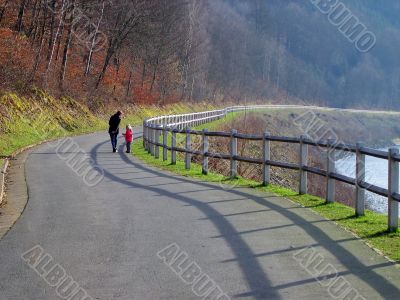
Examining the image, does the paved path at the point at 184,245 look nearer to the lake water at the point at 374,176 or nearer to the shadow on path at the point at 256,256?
the shadow on path at the point at 256,256

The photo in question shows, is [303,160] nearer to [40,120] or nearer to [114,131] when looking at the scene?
[114,131]

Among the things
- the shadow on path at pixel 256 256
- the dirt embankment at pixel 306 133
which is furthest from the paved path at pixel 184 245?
the dirt embankment at pixel 306 133

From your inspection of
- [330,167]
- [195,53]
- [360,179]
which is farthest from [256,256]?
[195,53]

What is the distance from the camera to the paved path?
6.29m

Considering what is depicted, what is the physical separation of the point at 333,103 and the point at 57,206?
13100cm

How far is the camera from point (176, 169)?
18062 mm

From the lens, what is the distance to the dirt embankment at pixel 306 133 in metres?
23.7

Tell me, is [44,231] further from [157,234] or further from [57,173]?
[57,173]

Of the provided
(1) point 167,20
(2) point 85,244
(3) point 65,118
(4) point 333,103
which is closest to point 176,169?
(2) point 85,244

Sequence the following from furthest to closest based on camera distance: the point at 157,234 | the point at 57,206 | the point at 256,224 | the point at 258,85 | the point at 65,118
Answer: the point at 258,85 → the point at 65,118 → the point at 57,206 → the point at 256,224 → the point at 157,234

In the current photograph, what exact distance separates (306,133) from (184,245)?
1518 inches

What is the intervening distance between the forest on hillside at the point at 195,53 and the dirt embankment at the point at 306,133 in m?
10.6

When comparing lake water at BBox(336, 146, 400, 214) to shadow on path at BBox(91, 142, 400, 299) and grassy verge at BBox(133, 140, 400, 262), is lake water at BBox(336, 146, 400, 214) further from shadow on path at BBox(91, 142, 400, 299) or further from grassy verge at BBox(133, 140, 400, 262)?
shadow on path at BBox(91, 142, 400, 299)

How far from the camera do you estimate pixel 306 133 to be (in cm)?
4575
